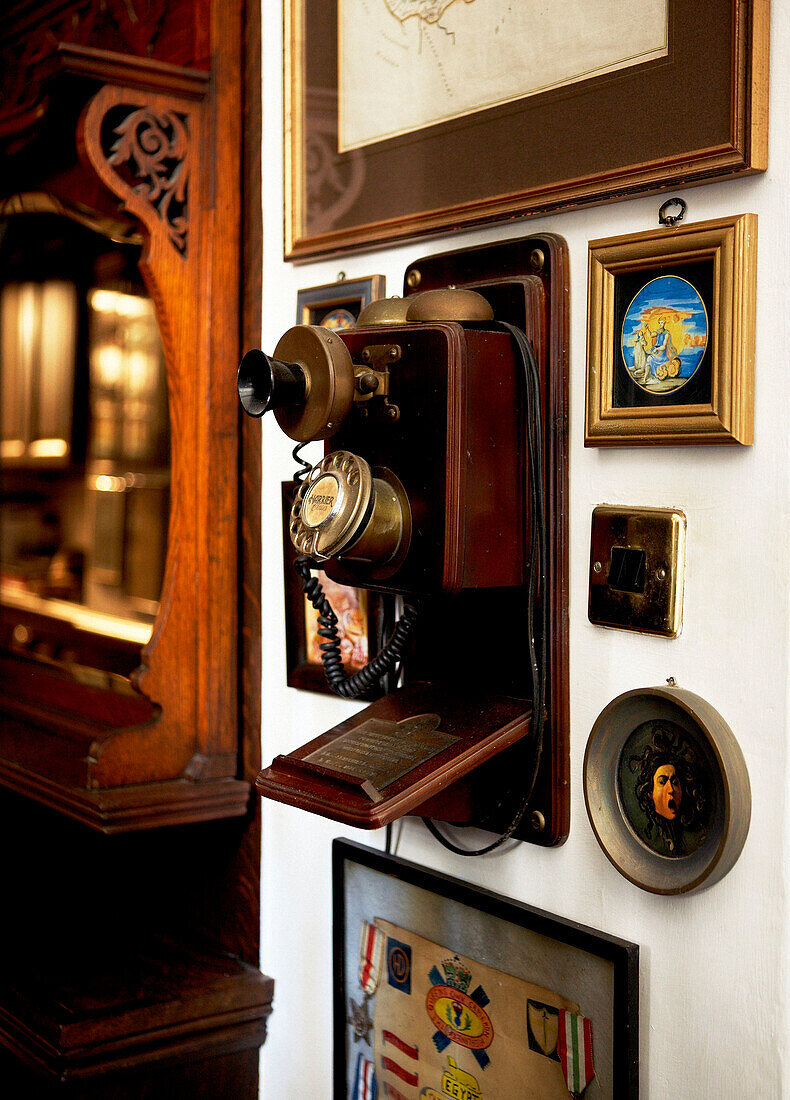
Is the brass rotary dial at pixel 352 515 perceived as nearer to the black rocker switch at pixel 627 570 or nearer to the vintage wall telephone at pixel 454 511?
the vintage wall telephone at pixel 454 511

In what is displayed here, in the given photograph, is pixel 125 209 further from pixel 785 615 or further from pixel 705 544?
pixel 785 615

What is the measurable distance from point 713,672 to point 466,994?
518 mm

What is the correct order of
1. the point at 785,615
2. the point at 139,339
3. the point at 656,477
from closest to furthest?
the point at 785,615 < the point at 656,477 < the point at 139,339

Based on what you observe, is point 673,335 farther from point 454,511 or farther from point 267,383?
point 267,383

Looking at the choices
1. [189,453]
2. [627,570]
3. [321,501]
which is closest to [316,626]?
[189,453]

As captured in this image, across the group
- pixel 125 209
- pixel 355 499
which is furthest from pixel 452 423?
pixel 125 209

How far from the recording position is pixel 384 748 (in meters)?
1.17

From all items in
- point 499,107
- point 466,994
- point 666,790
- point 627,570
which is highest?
point 499,107

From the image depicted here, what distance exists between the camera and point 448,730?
3.89 ft

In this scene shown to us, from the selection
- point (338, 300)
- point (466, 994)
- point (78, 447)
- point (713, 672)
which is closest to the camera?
point (713, 672)

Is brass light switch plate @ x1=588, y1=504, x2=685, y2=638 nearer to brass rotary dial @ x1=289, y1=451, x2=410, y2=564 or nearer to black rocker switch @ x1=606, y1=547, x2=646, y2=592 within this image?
black rocker switch @ x1=606, y1=547, x2=646, y2=592

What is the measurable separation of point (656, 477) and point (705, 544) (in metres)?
0.09

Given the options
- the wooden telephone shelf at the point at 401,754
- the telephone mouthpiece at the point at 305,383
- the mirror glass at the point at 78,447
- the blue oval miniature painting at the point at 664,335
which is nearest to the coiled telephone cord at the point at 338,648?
the wooden telephone shelf at the point at 401,754

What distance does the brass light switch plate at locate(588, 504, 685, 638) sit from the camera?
1.08m
